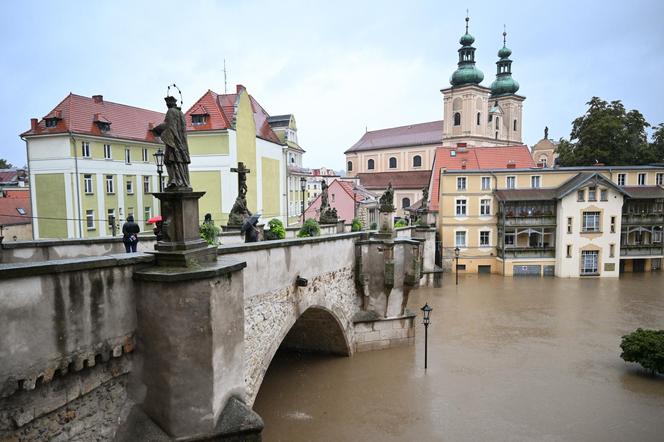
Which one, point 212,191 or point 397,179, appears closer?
point 212,191

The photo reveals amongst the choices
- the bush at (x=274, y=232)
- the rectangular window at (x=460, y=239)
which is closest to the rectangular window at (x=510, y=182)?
the rectangular window at (x=460, y=239)

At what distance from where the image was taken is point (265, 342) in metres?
10.1

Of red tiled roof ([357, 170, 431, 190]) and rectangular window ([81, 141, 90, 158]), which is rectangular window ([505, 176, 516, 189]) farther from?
rectangular window ([81, 141, 90, 158])

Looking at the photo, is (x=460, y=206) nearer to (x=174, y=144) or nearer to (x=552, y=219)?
(x=552, y=219)

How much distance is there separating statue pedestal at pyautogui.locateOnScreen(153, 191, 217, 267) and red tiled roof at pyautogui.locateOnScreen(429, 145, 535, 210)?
1355 inches

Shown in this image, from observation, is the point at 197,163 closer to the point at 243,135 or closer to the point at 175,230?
the point at 243,135

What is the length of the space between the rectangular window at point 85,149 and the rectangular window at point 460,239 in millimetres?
27520

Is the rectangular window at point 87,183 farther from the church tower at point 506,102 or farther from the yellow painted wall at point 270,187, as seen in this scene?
the church tower at point 506,102

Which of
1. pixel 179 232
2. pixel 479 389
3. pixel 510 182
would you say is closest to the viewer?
pixel 179 232

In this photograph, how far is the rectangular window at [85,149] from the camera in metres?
26.9

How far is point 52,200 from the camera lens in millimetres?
26766

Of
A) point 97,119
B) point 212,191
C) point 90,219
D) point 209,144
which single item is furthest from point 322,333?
point 97,119

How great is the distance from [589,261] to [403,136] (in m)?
42.0

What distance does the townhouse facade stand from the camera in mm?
34312
